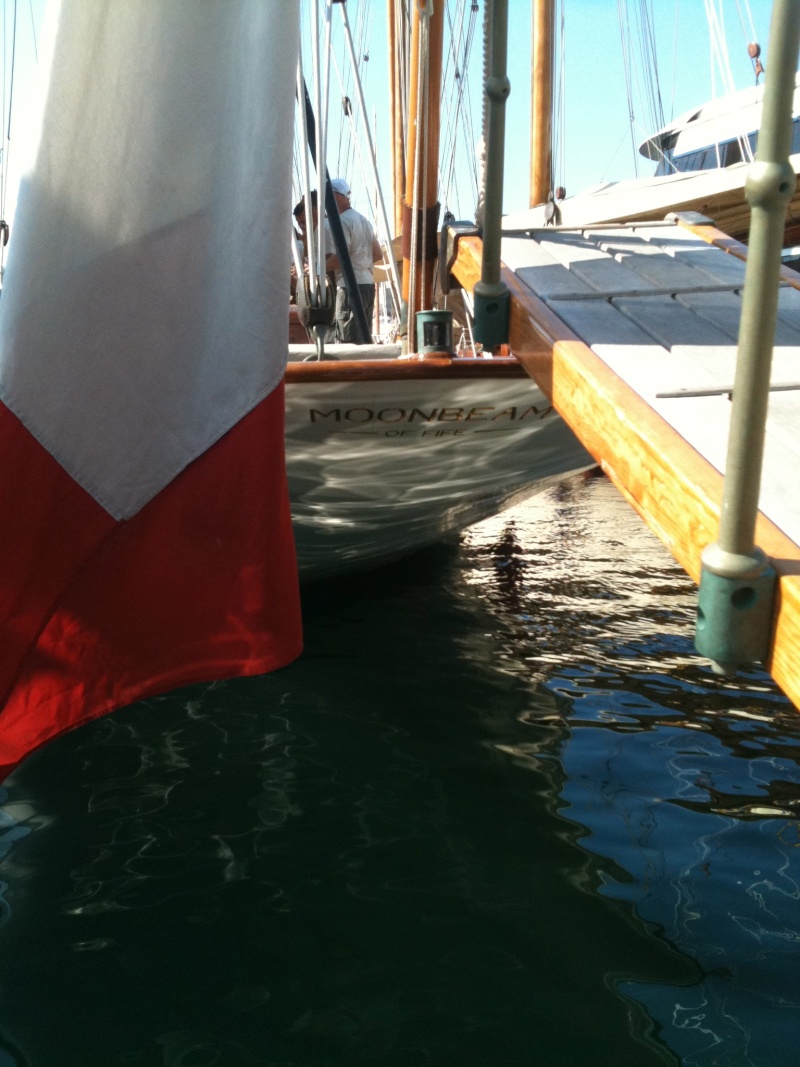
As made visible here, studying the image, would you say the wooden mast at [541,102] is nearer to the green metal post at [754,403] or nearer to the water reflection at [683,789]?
the water reflection at [683,789]

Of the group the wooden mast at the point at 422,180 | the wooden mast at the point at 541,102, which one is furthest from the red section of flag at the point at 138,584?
the wooden mast at the point at 541,102

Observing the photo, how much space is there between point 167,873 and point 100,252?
1.55 m

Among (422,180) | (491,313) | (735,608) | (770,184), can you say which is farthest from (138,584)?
(422,180)

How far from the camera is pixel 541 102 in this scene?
815 centimetres

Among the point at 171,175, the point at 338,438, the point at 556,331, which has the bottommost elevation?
the point at 338,438

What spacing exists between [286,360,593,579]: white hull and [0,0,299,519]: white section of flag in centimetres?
94

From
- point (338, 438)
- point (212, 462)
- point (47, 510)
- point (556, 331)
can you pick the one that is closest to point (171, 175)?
point (212, 462)

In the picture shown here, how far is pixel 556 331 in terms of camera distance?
301 cm

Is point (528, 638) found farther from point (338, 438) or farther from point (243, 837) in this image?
point (243, 837)

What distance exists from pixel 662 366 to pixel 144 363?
133 centimetres

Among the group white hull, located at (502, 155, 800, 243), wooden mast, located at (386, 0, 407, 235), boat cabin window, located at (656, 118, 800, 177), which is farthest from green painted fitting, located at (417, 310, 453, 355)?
boat cabin window, located at (656, 118, 800, 177)

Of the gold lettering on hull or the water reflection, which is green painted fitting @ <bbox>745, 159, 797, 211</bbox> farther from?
the gold lettering on hull

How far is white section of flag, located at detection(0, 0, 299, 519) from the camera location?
2.57m

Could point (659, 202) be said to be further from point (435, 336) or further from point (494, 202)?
point (494, 202)
